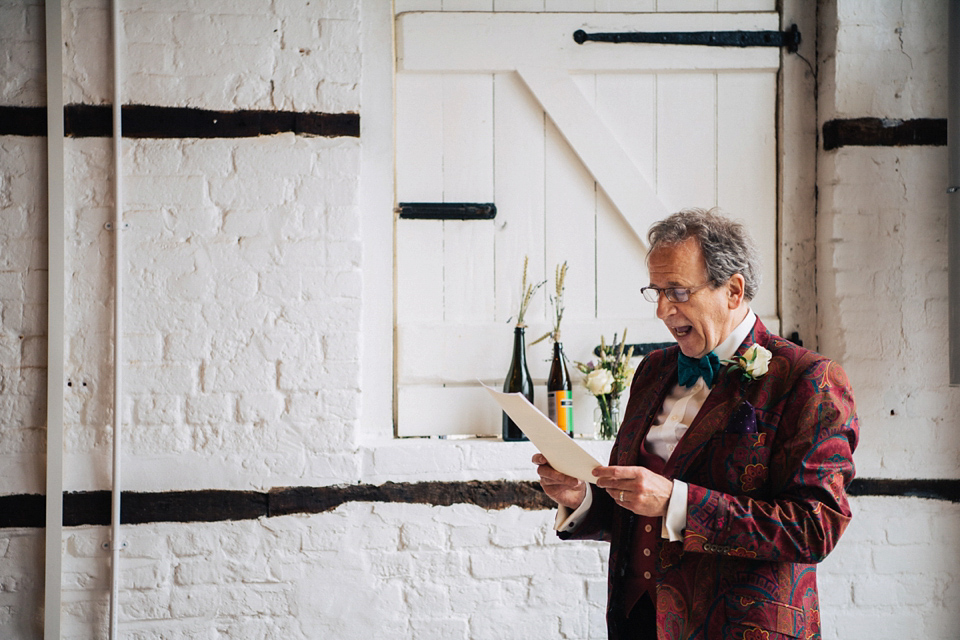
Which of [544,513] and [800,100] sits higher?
[800,100]

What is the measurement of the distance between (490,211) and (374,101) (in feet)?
1.75

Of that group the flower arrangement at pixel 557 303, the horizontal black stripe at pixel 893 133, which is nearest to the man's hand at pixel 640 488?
the flower arrangement at pixel 557 303

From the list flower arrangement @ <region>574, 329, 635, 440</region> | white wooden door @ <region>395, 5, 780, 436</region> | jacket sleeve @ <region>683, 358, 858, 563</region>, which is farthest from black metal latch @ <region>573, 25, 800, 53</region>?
jacket sleeve @ <region>683, 358, 858, 563</region>

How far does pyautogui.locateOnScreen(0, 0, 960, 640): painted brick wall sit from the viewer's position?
78.0 inches

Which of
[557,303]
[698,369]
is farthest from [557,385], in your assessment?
[698,369]

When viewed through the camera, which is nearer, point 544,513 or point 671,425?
point 671,425

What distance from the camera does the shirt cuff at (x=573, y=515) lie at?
150 centimetres

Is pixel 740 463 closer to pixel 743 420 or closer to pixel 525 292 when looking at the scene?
pixel 743 420

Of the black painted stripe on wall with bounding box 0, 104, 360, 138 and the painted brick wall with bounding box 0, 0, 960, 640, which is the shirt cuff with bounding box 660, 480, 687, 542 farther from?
the black painted stripe on wall with bounding box 0, 104, 360, 138

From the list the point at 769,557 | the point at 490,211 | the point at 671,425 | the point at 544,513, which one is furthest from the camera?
the point at 490,211

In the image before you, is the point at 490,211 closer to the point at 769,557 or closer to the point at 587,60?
the point at 587,60

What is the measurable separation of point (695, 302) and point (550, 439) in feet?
1.37

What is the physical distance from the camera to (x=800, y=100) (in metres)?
2.33

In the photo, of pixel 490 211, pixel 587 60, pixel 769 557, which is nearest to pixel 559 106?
pixel 587 60
